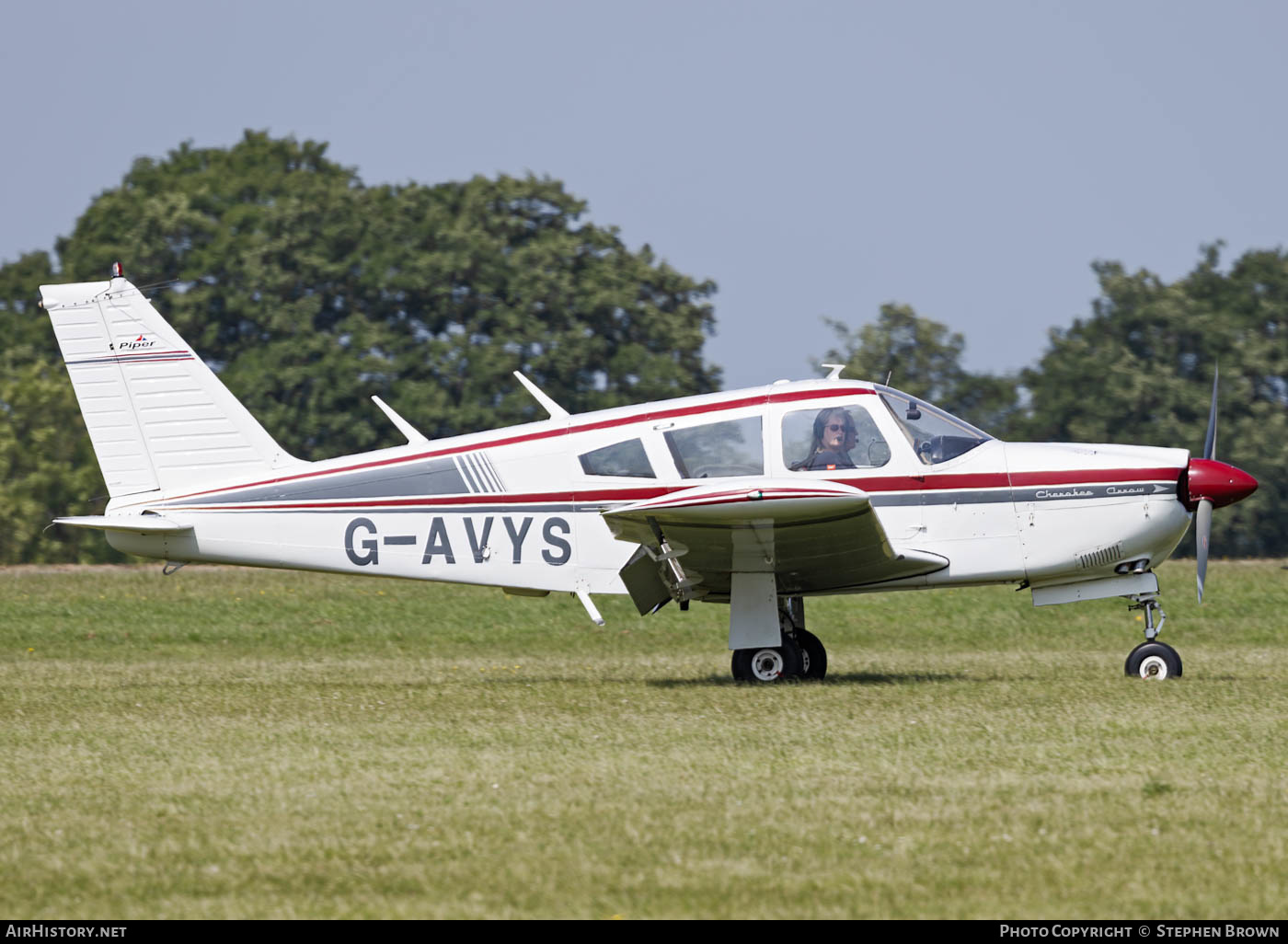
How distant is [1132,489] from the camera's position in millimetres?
11656

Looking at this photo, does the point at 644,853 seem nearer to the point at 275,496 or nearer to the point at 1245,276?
the point at 275,496

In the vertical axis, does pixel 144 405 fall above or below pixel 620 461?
above

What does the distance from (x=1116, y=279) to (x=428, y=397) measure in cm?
2215

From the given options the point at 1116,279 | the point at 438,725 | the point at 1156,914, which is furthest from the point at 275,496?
the point at 1116,279

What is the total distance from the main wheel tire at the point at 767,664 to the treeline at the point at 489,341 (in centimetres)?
3150

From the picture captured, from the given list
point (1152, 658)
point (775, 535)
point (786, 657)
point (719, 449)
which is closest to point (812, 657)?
point (786, 657)

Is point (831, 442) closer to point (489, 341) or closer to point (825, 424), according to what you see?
point (825, 424)

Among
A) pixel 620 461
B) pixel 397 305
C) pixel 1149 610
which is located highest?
pixel 397 305

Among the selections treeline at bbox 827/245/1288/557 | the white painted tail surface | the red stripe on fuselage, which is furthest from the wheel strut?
treeline at bbox 827/245/1288/557

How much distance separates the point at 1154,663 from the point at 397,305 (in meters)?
40.1

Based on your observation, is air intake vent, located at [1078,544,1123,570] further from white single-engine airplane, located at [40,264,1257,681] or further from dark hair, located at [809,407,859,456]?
dark hair, located at [809,407,859,456]

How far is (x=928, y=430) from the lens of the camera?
11914 mm

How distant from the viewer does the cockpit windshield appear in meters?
11.8

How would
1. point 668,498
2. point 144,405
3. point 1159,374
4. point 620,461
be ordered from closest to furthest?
1. point 668,498
2. point 620,461
3. point 144,405
4. point 1159,374
